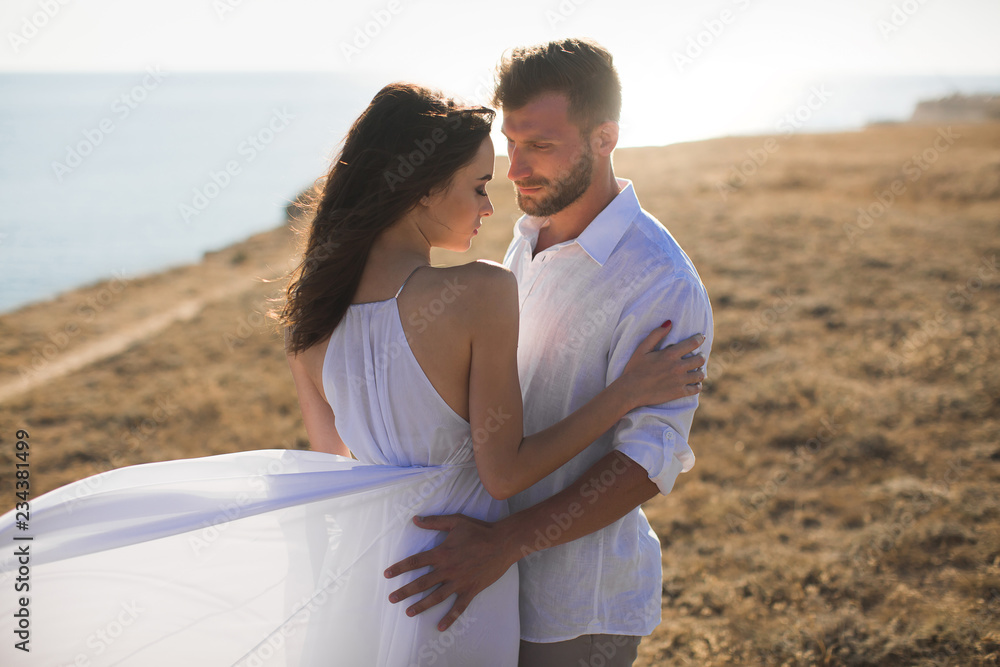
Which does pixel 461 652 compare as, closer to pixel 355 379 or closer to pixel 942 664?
pixel 355 379

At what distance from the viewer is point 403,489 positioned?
1.74m

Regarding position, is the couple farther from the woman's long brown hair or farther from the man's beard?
the man's beard

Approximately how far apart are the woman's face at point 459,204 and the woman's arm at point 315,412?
0.55 m

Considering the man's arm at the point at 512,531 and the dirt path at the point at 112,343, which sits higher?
the man's arm at the point at 512,531

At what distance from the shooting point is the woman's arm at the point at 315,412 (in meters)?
1.95

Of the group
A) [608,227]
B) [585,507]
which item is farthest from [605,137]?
[585,507]

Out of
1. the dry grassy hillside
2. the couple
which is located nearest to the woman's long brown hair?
the couple

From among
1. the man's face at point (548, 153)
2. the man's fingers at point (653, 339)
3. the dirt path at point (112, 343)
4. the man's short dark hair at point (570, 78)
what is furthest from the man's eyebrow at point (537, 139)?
the dirt path at point (112, 343)

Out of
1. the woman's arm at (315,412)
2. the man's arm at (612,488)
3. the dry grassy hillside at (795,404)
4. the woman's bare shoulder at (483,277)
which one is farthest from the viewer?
the dry grassy hillside at (795,404)

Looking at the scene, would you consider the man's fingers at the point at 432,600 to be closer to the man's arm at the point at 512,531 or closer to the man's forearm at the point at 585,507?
the man's arm at the point at 512,531

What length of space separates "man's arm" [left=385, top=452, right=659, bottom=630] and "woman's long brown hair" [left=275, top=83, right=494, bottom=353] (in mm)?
648

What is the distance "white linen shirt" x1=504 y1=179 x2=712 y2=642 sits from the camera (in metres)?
1.86

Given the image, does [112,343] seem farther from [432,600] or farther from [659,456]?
[659,456]

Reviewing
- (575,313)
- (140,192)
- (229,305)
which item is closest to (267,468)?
(575,313)
